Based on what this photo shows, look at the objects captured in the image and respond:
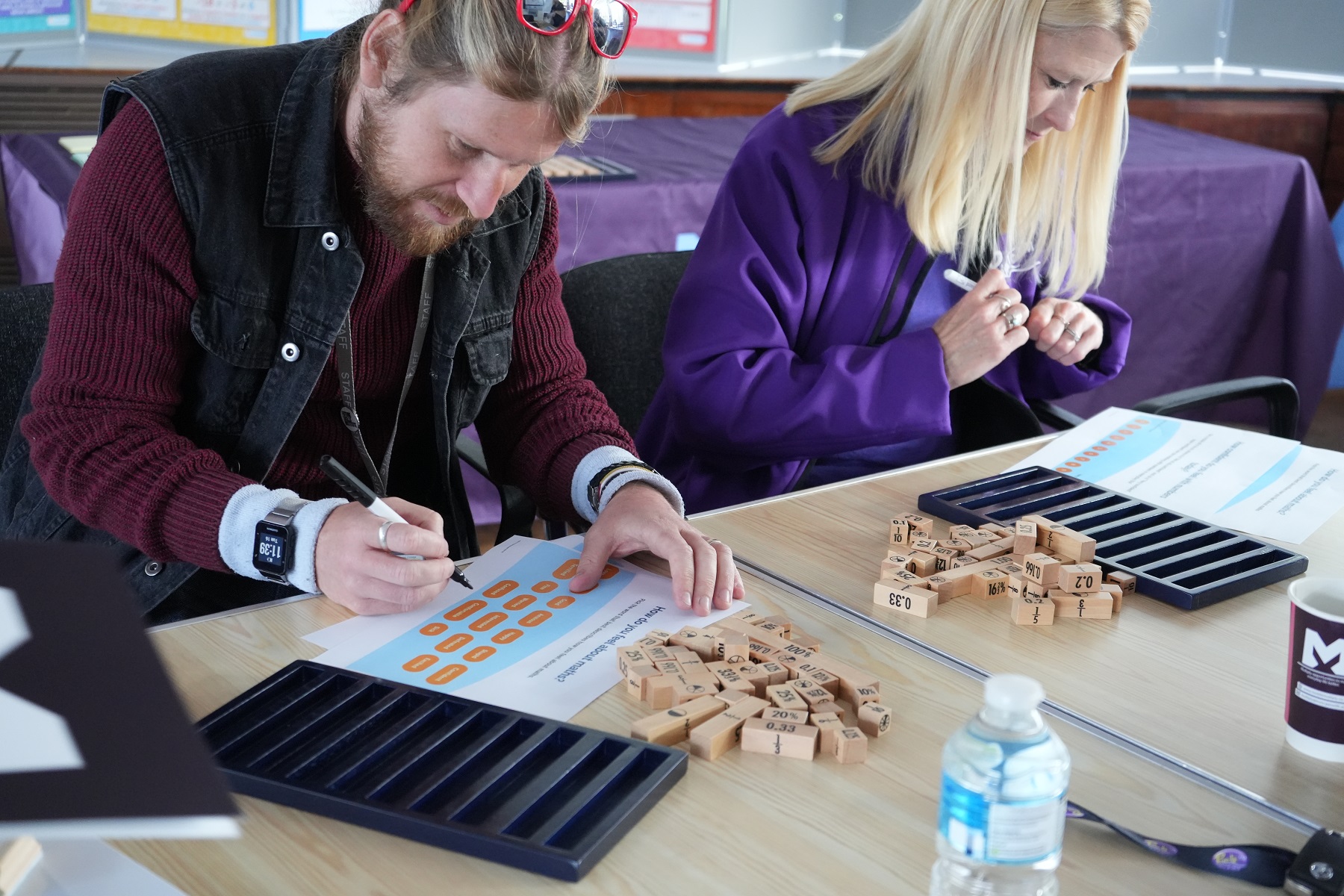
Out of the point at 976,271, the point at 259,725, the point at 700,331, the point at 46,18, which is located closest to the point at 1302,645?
the point at 259,725

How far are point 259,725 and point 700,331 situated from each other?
3.12 feet

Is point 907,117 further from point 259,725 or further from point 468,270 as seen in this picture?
point 259,725

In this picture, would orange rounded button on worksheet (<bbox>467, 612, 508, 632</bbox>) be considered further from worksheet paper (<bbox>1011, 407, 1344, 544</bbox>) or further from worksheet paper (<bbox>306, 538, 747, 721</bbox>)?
worksheet paper (<bbox>1011, 407, 1344, 544</bbox>)

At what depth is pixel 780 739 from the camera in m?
0.98

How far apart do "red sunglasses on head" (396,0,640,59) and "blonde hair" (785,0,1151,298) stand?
1.99 ft

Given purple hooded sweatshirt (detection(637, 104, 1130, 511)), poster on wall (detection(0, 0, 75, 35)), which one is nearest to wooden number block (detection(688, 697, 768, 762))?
purple hooded sweatshirt (detection(637, 104, 1130, 511))

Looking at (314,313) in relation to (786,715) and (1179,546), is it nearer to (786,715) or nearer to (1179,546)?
(786,715)

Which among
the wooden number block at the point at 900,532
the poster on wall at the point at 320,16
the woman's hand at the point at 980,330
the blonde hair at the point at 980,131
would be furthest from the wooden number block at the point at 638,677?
the poster on wall at the point at 320,16

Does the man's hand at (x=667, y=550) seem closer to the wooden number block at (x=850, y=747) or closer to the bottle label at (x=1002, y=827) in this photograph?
the wooden number block at (x=850, y=747)

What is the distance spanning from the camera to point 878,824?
896 millimetres

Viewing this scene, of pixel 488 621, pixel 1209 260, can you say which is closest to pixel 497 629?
pixel 488 621

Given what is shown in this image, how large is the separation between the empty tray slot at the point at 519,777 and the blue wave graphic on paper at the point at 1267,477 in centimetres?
91

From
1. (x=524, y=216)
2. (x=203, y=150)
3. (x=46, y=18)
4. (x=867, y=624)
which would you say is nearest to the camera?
(x=867, y=624)

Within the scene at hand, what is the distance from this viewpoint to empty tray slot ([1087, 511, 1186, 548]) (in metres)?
1.39
